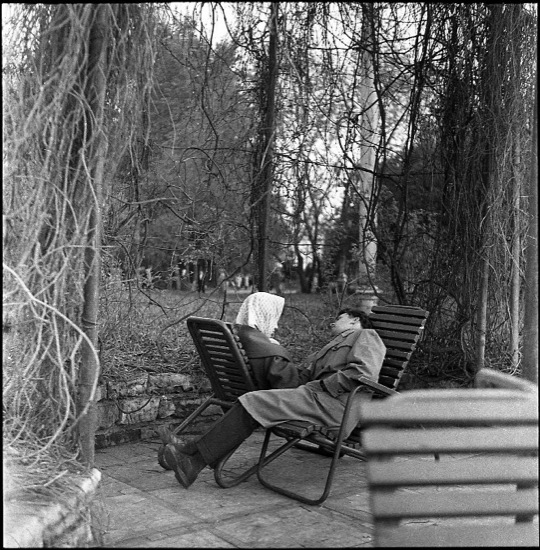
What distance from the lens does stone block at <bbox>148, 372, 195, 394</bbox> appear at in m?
5.00

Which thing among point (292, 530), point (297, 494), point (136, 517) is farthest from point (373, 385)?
point (136, 517)

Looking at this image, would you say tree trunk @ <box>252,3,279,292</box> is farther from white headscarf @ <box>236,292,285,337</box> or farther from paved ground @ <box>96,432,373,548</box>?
paved ground @ <box>96,432,373,548</box>

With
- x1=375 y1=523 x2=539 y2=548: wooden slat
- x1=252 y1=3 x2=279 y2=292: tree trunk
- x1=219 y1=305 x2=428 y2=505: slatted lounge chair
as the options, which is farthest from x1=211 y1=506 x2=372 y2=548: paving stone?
x1=252 y1=3 x2=279 y2=292: tree trunk

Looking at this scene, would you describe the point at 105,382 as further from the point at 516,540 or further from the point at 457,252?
the point at 516,540

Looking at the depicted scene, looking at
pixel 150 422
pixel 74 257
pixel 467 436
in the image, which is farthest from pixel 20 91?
pixel 150 422

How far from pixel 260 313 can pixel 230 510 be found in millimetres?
1154

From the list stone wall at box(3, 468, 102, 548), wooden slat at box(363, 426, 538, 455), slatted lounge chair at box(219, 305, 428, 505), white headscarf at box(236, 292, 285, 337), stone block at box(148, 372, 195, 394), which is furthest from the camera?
stone block at box(148, 372, 195, 394)

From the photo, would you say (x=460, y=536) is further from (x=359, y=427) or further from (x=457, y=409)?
(x=359, y=427)

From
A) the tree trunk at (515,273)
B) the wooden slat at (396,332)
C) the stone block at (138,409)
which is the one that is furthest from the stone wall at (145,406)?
the tree trunk at (515,273)

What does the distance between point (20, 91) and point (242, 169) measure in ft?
9.47

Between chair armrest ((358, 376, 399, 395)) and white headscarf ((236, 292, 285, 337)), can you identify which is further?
white headscarf ((236, 292, 285, 337))

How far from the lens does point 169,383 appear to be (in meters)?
5.07

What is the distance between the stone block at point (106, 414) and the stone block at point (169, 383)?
28 centimetres

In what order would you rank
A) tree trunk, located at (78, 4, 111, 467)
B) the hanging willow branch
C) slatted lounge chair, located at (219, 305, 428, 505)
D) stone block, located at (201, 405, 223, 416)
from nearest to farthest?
the hanging willow branch → tree trunk, located at (78, 4, 111, 467) → slatted lounge chair, located at (219, 305, 428, 505) → stone block, located at (201, 405, 223, 416)
